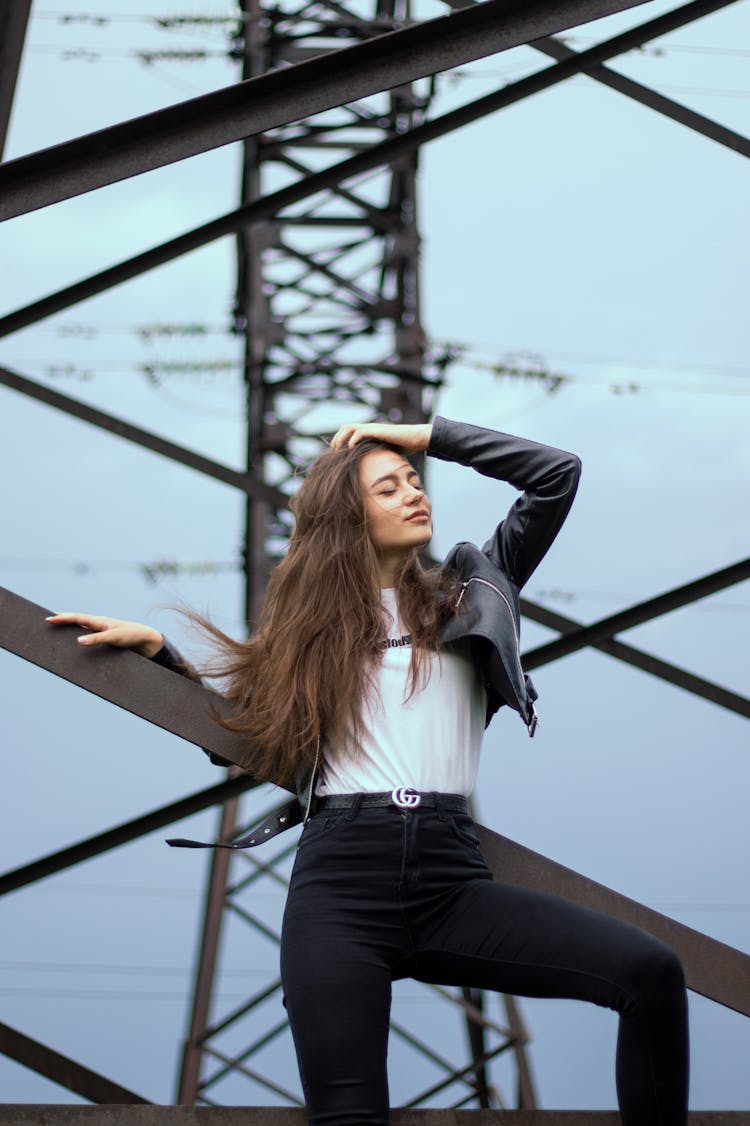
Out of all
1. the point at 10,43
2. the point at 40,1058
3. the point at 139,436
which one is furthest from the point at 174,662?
the point at 139,436

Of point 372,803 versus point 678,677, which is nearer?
point 372,803

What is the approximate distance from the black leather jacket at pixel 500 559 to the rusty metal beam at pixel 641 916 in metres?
0.27

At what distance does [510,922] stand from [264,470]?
24.6 feet

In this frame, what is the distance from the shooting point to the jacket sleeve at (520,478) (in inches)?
122

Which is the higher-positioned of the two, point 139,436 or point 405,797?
point 139,436

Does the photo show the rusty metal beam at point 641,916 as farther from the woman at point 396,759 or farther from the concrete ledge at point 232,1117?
the concrete ledge at point 232,1117

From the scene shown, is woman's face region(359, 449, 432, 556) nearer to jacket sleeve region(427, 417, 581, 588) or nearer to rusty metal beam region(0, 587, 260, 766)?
jacket sleeve region(427, 417, 581, 588)

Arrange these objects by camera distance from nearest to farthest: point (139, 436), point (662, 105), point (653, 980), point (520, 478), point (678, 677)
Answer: point (653, 980)
point (520, 478)
point (662, 105)
point (678, 677)
point (139, 436)

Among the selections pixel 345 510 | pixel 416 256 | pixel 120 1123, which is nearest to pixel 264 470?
pixel 416 256

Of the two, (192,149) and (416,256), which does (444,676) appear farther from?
(416,256)

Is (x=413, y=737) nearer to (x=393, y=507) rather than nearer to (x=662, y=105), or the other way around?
(x=393, y=507)

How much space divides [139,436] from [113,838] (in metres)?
2.70

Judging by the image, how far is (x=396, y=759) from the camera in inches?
112

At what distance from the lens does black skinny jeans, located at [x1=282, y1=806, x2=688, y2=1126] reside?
250 centimetres
